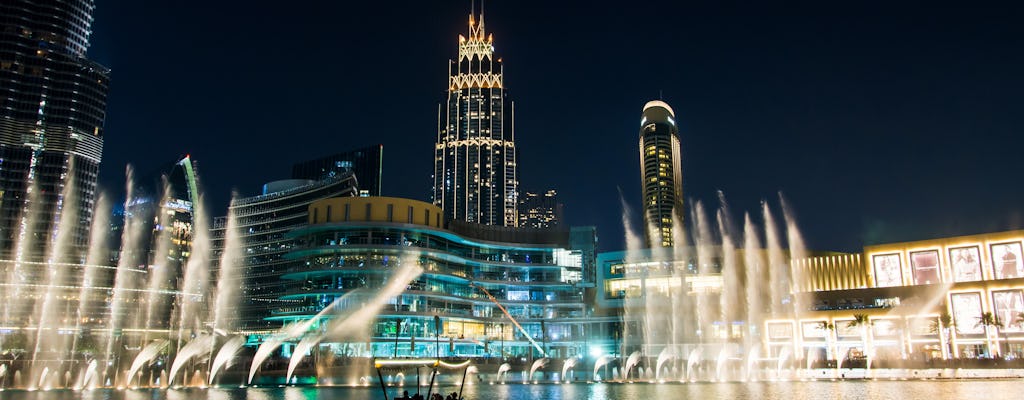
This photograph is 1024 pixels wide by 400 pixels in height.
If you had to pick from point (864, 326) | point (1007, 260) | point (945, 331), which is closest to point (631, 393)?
point (864, 326)

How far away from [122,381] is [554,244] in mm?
79778

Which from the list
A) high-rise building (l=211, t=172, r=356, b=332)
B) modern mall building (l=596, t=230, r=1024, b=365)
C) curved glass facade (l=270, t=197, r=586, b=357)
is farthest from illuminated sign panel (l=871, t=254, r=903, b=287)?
high-rise building (l=211, t=172, r=356, b=332)

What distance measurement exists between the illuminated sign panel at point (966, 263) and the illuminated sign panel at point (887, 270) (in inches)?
278

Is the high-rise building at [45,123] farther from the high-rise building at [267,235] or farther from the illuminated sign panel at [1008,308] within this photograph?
the illuminated sign panel at [1008,308]

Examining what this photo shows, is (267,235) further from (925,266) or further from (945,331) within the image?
(945,331)

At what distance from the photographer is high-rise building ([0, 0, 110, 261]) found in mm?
157500

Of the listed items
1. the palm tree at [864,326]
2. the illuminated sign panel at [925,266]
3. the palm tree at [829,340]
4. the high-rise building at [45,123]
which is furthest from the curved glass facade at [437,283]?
the high-rise building at [45,123]

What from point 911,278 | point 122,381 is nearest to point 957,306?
point 911,278

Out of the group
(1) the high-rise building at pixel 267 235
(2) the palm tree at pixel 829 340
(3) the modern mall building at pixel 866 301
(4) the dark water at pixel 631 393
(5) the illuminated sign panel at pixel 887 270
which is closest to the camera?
(4) the dark water at pixel 631 393

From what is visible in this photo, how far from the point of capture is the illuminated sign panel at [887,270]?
349 feet

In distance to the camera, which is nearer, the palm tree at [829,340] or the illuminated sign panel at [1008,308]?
the illuminated sign panel at [1008,308]

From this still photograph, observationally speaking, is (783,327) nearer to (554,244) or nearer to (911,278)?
(911,278)

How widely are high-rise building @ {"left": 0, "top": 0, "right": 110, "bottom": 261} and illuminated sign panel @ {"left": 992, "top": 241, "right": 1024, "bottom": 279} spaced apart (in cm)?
16333

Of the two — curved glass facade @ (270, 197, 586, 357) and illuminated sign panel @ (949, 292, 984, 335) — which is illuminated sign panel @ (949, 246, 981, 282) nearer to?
illuminated sign panel @ (949, 292, 984, 335)
